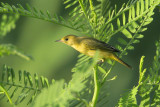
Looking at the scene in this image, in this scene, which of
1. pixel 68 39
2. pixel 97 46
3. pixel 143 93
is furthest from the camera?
pixel 68 39

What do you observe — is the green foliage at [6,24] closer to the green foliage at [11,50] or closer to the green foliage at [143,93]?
the green foliage at [11,50]

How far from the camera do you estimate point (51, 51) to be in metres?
1.91

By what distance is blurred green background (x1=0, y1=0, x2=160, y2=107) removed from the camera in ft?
5.85

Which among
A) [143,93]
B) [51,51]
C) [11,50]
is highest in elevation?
[11,50]

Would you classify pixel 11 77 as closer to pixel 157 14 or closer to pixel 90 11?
pixel 90 11

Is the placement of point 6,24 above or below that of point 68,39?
above

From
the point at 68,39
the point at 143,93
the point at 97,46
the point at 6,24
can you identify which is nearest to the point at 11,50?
the point at 6,24

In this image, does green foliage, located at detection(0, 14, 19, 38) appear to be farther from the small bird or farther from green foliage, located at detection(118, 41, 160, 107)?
the small bird

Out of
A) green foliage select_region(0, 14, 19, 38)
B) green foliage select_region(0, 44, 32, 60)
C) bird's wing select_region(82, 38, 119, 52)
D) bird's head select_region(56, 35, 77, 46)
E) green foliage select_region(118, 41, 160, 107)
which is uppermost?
green foliage select_region(0, 14, 19, 38)

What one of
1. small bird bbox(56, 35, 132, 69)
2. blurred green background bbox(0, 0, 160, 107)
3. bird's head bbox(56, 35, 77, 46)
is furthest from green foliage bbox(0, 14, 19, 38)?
bird's head bbox(56, 35, 77, 46)

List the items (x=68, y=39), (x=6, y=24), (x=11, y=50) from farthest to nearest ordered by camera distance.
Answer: (x=68, y=39) → (x=6, y=24) → (x=11, y=50)

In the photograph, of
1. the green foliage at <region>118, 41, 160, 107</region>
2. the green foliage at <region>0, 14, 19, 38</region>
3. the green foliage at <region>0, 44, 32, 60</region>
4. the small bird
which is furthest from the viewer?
the small bird

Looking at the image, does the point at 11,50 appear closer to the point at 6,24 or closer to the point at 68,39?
the point at 6,24

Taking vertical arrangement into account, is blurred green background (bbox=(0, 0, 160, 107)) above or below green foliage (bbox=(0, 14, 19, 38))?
below
